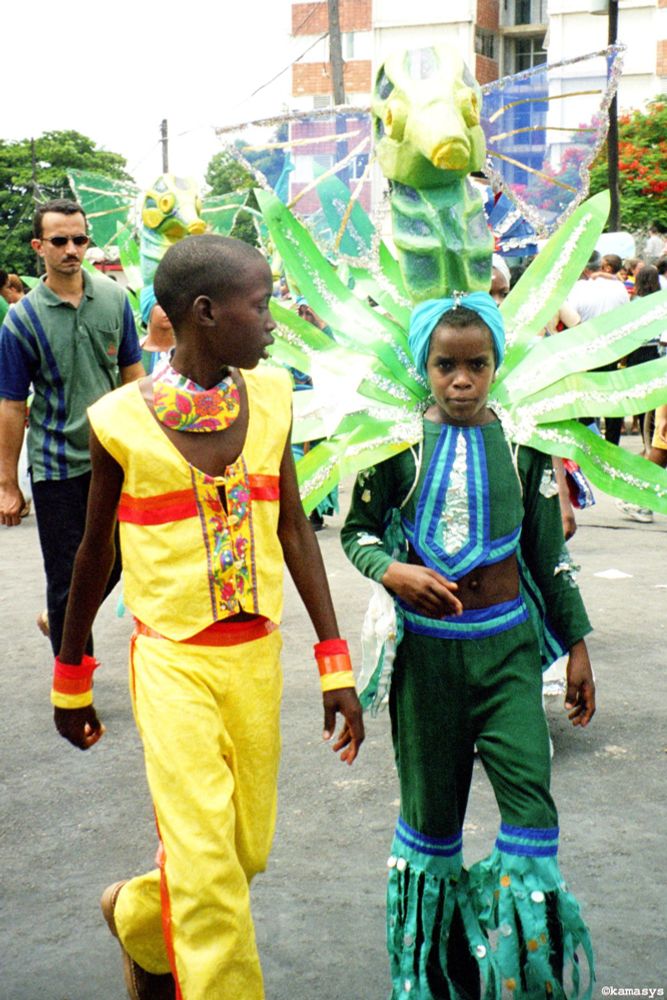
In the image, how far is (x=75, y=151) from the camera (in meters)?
61.9

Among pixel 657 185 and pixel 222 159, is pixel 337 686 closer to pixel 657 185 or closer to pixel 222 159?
pixel 657 185

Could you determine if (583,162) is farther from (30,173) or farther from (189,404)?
(30,173)

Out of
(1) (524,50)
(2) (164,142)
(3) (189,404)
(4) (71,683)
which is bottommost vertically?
(4) (71,683)

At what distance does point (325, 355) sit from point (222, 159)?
240 feet

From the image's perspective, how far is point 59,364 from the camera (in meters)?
5.33

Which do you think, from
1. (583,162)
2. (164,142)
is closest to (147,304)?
(583,162)

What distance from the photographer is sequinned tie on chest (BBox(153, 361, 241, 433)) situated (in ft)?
9.30

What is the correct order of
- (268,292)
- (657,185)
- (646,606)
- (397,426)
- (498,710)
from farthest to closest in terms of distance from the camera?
(657,185)
(646,606)
(397,426)
(498,710)
(268,292)

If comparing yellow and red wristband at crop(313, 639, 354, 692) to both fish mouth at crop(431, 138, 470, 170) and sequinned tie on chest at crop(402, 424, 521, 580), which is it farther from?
fish mouth at crop(431, 138, 470, 170)

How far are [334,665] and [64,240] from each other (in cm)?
293

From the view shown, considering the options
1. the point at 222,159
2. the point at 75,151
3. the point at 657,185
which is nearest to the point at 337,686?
the point at 657,185

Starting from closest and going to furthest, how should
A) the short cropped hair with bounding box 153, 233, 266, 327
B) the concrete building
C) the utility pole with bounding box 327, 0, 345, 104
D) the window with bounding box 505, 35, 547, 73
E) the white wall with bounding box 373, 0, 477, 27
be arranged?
the short cropped hair with bounding box 153, 233, 266, 327 → the utility pole with bounding box 327, 0, 345, 104 → the concrete building → the white wall with bounding box 373, 0, 477, 27 → the window with bounding box 505, 35, 547, 73

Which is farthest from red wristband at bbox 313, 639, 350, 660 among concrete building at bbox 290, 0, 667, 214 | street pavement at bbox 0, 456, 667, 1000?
concrete building at bbox 290, 0, 667, 214

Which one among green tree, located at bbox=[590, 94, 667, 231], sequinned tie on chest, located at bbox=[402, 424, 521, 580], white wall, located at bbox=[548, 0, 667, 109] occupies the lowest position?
sequinned tie on chest, located at bbox=[402, 424, 521, 580]
